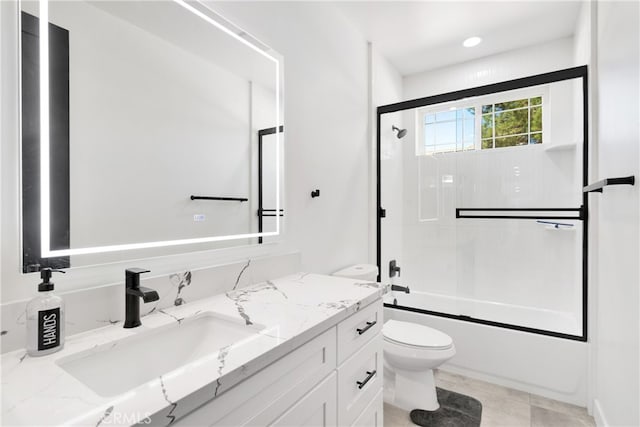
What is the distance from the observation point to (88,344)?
794mm

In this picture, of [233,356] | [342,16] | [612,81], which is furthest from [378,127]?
[233,356]

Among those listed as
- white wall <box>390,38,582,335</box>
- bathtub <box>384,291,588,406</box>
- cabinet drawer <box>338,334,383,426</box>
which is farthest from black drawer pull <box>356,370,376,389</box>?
white wall <box>390,38,582,335</box>

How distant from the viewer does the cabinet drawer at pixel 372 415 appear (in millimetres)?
1196

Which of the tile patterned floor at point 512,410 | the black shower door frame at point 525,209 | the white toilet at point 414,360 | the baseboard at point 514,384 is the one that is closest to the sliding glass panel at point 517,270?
the black shower door frame at point 525,209

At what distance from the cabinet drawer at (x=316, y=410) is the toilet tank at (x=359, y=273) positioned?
1073 mm

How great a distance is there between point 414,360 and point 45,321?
164 cm

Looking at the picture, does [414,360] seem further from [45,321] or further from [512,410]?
[45,321]

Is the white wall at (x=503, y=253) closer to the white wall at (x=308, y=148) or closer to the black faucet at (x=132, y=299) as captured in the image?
the white wall at (x=308, y=148)

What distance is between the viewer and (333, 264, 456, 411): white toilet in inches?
68.5

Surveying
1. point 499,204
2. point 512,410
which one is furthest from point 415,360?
point 499,204

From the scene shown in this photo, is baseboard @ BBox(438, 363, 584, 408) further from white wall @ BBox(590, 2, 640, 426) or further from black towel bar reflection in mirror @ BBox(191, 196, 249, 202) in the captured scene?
black towel bar reflection in mirror @ BBox(191, 196, 249, 202)

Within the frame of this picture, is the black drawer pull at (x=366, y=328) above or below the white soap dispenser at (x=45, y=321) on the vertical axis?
below

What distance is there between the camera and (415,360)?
1.75 metres

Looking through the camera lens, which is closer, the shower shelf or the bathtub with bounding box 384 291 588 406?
the bathtub with bounding box 384 291 588 406
